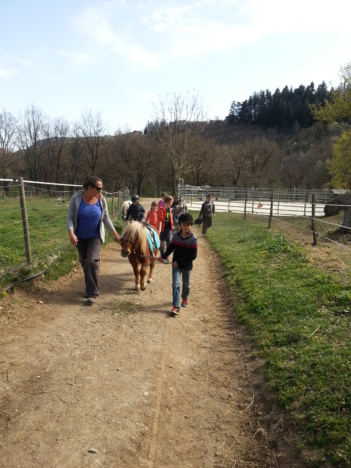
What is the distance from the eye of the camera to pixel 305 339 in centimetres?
378

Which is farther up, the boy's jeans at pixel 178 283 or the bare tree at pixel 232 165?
the bare tree at pixel 232 165

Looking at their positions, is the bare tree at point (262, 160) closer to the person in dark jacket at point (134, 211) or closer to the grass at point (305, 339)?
the person in dark jacket at point (134, 211)

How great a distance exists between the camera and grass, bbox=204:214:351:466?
2.50 metres

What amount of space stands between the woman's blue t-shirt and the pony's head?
0.73m

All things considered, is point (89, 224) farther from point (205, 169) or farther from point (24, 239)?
point (205, 169)

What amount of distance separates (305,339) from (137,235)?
3442 mm

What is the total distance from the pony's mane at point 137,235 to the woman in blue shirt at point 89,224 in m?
0.70

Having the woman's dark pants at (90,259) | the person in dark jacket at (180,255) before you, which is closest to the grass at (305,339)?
the person in dark jacket at (180,255)

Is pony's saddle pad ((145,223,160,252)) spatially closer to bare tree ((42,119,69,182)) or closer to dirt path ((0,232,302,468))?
dirt path ((0,232,302,468))

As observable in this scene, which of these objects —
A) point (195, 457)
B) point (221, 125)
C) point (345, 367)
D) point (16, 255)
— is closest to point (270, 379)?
point (345, 367)

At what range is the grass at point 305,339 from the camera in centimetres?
250

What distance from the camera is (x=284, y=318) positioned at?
439cm

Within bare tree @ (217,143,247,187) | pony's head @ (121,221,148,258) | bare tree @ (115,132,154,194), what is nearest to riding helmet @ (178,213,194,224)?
pony's head @ (121,221,148,258)

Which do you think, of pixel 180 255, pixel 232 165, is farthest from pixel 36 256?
pixel 232 165
